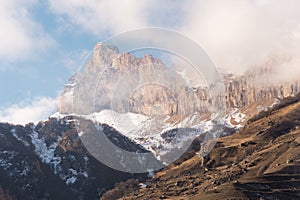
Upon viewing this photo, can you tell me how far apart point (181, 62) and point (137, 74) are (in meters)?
35.7

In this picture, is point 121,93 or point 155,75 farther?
point 121,93

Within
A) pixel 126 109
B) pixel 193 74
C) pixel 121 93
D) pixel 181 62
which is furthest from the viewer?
pixel 126 109

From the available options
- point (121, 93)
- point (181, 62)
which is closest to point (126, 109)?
point (121, 93)

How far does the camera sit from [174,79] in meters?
142

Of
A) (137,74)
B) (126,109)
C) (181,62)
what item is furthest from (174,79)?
(181,62)

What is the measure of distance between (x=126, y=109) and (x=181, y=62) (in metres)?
64.1

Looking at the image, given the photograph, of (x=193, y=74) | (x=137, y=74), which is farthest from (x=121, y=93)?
(x=193, y=74)

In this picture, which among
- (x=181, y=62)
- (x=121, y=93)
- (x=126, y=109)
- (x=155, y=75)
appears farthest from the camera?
(x=126, y=109)

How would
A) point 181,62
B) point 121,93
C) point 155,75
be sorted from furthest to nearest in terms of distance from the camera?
point 121,93, point 155,75, point 181,62

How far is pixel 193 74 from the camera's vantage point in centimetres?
10894

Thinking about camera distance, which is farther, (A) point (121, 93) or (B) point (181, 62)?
(A) point (121, 93)

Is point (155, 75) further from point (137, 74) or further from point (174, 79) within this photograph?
point (174, 79)

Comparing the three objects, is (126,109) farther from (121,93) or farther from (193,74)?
(193,74)

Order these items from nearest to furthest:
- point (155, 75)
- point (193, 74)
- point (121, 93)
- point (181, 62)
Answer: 1. point (181, 62)
2. point (193, 74)
3. point (155, 75)
4. point (121, 93)
